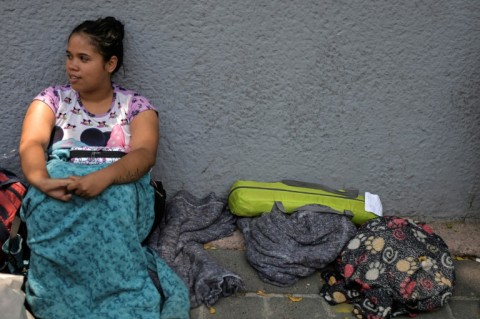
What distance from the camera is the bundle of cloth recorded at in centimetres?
334

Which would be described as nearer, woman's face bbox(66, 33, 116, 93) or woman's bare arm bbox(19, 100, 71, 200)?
woman's bare arm bbox(19, 100, 71, 200)

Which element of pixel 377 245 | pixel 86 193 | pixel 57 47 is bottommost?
pixel 377 245

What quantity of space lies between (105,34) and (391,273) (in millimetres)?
2028

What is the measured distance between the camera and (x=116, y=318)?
3.05 m

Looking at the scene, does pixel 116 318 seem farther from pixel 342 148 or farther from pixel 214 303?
pixel 342 148

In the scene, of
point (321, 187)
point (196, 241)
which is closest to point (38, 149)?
point (196, 241)

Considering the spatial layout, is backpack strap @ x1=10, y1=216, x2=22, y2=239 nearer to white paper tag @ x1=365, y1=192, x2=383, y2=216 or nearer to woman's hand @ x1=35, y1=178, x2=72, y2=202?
woman's hand @ x1=35, y1=178, x2=72, y2=202

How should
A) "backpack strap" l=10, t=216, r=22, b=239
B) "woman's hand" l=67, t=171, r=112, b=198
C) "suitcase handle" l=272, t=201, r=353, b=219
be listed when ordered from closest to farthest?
"woman's hand" l=67, t=171, r=112, b=198 → "backpack strap" l=10, t=216, r=22, b=239 → "suitcase handle" l=272, t=201, r=353, b=219

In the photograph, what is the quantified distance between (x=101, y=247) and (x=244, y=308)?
2.75ft

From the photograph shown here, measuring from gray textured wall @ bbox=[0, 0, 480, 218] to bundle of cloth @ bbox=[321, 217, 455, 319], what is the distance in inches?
22.0

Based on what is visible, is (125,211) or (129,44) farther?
(129,44)

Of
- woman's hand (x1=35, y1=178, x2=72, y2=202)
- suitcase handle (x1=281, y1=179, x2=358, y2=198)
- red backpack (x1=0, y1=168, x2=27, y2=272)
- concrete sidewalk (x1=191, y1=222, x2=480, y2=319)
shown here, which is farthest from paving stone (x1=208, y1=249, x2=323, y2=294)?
red backpack (x1=0, y1=168, x2=27, y2=272)

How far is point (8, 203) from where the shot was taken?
327cm

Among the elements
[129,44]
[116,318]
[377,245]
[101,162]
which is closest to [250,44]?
[129,44]
